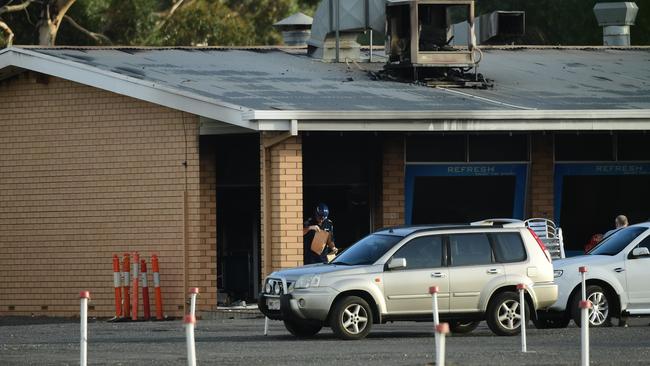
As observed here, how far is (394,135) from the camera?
27.7 m

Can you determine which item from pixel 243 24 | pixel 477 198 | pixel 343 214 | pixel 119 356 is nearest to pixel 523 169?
pixel 477 198

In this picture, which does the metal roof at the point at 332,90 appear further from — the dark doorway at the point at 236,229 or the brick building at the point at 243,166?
the dark doorway at the point at 236,229

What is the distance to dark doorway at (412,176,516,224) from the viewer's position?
92.3 feet

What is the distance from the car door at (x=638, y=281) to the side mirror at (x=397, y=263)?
405 cm

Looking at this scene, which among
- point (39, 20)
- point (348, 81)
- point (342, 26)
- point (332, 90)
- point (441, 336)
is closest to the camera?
point (441, 336)

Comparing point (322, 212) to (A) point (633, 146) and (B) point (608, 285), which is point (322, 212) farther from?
(A) point (633, 146)

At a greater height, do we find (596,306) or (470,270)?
(470,270)

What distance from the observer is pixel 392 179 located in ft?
91.2

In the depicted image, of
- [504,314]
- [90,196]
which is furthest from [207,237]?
[504,314]

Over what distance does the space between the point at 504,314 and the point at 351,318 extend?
2079 millimetres

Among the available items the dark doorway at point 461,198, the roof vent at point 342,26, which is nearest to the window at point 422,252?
the dark doorway at point 461,198

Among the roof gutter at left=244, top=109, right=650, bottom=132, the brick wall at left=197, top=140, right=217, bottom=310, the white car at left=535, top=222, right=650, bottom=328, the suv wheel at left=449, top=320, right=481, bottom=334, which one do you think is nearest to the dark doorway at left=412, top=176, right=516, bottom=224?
the roof gutter at left=244, top=109, right=650, bottom=132

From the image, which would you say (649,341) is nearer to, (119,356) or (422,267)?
(422,267)

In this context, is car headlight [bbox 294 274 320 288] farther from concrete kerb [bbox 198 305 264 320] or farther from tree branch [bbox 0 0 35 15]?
tree branch [bbox 0 0 35 15]
